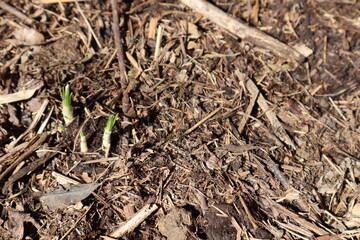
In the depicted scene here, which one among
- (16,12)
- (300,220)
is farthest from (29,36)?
(300,220)

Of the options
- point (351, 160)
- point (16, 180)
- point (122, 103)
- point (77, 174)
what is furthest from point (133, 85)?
point (351, 160)

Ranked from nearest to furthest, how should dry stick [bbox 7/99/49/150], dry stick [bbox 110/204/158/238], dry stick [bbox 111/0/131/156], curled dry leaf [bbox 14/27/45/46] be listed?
dry stick [bbox 110/204/158/238] < dry stick [bbox 7/99/49/150] < dry stick [bbox 111/0/131/156] < curled dry leaf [bbox 14/27/45/46]

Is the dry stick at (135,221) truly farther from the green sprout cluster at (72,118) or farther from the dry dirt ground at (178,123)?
the green sprout cluster at (72,118)

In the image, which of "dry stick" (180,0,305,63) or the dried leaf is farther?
"dry stick" (180,0,305,63)

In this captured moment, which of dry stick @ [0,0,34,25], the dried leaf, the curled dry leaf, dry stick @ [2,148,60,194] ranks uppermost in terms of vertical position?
dry stick @ [0,0,34,25]

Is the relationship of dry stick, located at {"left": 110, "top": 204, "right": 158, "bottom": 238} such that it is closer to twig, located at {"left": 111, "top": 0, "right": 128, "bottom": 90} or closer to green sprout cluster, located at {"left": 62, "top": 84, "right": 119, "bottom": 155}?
green sprout cluster, located at {"left": 62, "top": 84, "right": 119, "bottom": 155}

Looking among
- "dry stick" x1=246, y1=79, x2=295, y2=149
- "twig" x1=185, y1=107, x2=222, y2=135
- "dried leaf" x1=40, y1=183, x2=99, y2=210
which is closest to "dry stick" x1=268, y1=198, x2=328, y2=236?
"dry stick" x1=246, y1=79, x2=295, y2=149

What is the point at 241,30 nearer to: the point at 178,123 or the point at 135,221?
the point at 178,123
